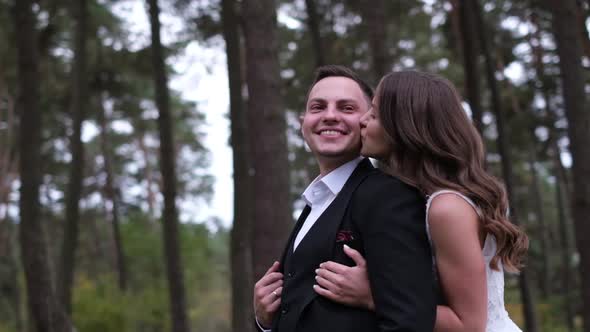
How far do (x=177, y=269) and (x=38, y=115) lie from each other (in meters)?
3.95

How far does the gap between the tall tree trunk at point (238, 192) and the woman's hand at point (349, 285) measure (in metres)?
8.78

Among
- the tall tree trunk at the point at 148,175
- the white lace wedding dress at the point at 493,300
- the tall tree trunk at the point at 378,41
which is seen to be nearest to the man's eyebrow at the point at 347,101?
the white lace wedding dress at the point at 493,300

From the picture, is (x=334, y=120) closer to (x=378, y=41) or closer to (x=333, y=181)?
(x=333, y=181)

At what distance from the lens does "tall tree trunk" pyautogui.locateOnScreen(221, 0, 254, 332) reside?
1135cm

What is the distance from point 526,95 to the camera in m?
22.7

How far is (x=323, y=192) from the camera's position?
9.33 feet

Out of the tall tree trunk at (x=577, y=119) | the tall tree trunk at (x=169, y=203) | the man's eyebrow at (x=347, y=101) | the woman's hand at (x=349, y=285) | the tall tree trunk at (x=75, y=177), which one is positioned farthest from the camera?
the tall tree trunk at (x=75, y=177)

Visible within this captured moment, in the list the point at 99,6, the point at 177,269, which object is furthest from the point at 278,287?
the point at 99,6

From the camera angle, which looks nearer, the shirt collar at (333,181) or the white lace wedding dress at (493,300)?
the white lace wedding dress at (493,300)

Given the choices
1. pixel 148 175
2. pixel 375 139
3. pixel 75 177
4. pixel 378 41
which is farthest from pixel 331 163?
pixel 148 175

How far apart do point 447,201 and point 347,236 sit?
14.0 inches

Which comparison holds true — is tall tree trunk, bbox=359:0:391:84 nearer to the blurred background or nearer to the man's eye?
the blurred background

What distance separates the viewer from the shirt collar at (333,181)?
9.14ft

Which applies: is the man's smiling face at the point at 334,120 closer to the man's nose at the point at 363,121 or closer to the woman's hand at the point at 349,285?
the man's nose at the point at 363,121
